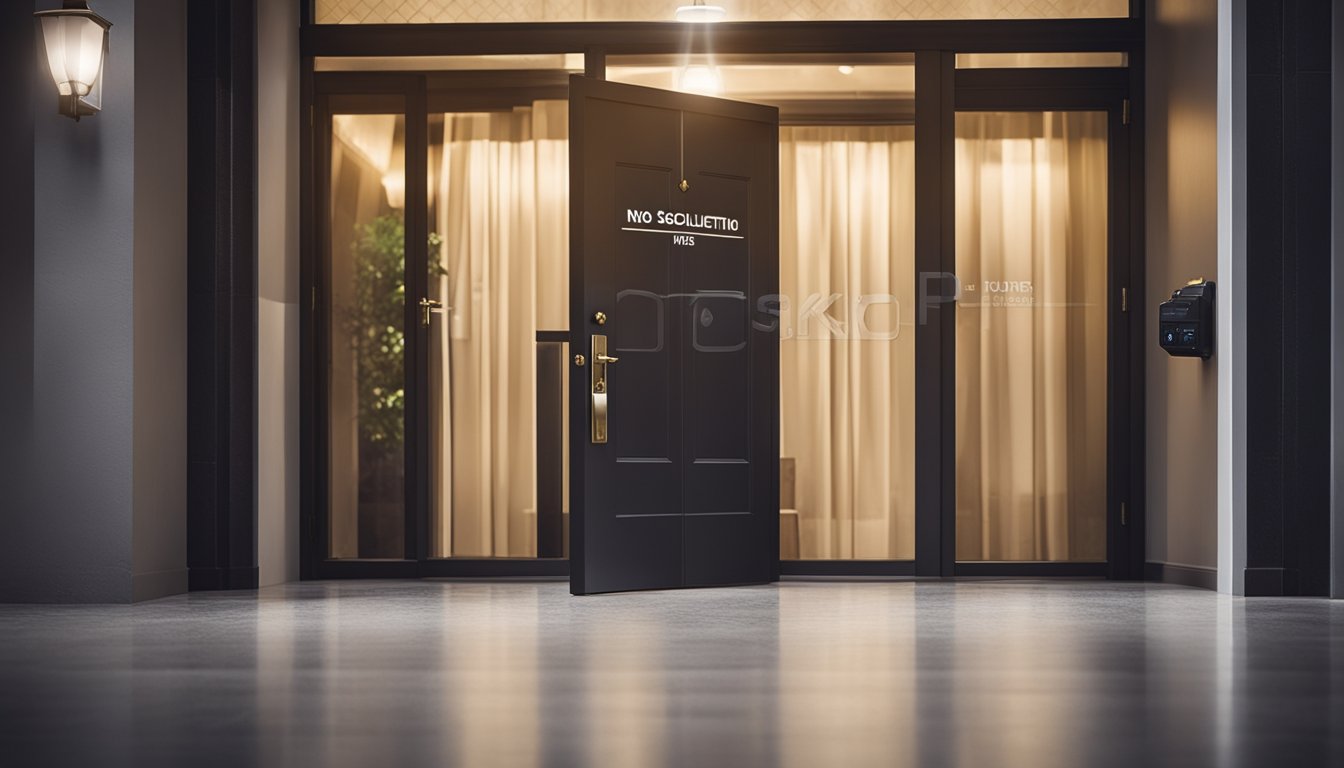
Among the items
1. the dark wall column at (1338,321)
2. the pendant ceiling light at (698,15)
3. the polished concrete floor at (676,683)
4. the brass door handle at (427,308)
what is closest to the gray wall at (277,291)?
the brass door handle at (427,308)

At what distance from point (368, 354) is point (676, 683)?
3769 millimetres

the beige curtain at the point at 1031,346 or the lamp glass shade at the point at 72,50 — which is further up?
the lamp glass shade at the point at 72,50

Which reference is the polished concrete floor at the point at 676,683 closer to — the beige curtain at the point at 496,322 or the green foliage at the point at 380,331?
the beige curtain at the point at 496,322

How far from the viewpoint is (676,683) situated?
11.2 feet

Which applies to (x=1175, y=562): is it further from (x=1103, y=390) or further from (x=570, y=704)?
(x=570, y=704)

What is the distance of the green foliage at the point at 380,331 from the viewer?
677 centimetres

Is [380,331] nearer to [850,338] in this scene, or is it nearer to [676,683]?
[850,338]

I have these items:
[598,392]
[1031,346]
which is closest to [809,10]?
[1031,346]

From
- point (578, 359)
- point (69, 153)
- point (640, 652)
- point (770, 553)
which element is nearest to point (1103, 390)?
point (770, 553)

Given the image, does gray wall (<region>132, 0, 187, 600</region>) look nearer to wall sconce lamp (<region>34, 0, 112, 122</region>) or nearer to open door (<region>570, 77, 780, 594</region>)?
wall sconce lamp (<region>34, 0, 112, 122</region>)

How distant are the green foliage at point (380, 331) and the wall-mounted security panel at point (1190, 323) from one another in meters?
3.34

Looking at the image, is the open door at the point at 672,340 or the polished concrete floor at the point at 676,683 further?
the open door at the point at 672,340

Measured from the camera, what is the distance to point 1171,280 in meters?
6.41

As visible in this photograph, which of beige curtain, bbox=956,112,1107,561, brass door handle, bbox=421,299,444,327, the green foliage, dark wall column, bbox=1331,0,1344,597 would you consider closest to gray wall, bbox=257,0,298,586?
A: the green foliage
